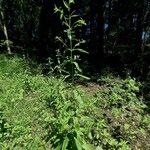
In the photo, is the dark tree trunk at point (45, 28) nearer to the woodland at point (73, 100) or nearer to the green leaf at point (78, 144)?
the woodland at point (73, 100)

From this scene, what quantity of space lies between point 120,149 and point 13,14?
4093 centimetres

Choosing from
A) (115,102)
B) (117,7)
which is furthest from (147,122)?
(117,7)

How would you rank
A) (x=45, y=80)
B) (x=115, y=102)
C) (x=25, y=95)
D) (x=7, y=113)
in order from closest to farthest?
1. (x=115, y=102)
2. (x=7, y=113)
3. (x=25, y=95)
4. (x=45, y=80)

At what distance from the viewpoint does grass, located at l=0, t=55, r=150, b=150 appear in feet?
16.9

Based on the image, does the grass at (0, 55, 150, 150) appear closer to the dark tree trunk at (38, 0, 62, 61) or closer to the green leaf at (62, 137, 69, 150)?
the green leaf at (62, 137, 69, 150)

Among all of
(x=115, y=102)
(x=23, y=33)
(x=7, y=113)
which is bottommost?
(x=23, y=33)

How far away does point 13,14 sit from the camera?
46.0 meters

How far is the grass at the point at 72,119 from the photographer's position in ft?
16.9

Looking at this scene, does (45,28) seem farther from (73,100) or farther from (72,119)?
(72,119)

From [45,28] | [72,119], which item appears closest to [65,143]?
[72,119]

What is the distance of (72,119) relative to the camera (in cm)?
511

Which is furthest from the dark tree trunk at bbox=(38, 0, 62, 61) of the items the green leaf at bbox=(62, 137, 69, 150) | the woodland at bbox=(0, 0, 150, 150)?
the green leaf at bbox=(62, 137, 69, 150)

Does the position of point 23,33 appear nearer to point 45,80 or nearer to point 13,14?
point 13,14

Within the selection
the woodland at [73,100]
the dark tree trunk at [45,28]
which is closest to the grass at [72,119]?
the woodland at [73,100]
